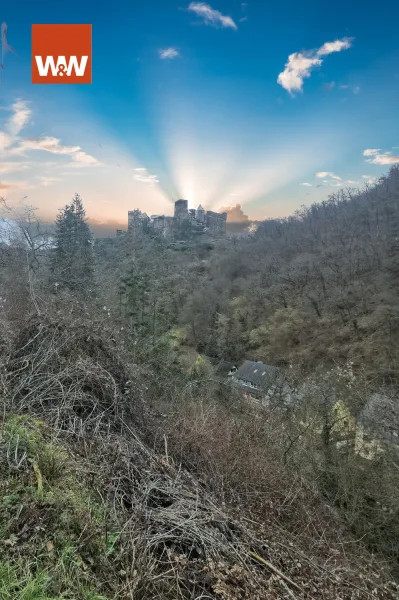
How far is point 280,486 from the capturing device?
4453 millimetres

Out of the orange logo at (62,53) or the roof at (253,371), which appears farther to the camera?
the roof at (253,371)

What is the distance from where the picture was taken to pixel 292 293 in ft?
130

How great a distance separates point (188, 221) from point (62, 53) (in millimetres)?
67017

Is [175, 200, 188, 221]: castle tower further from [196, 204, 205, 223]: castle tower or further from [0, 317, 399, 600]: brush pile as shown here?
[0, 317, 399, 600]: brush pile

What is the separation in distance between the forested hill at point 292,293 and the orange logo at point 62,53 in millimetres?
13503

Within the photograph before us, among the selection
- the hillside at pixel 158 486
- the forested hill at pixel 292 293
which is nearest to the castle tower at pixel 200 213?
the forested hill at pixel 292 293

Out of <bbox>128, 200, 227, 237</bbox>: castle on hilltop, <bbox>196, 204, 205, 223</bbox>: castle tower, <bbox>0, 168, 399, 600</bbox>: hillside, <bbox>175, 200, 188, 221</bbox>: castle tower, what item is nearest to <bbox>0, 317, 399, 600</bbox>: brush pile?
<bbox>0, 168, 399, 600</bbox>: hillside

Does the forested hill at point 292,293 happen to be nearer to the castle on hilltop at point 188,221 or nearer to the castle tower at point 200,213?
the castle on hilltop at point 188,221

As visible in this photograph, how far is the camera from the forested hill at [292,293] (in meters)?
23.2

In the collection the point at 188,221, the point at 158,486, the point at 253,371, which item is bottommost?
the point at 253,371

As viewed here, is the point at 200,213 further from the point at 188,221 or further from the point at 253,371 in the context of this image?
the point at 253,371

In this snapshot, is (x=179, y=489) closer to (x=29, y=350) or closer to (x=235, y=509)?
(x=235, y=509)

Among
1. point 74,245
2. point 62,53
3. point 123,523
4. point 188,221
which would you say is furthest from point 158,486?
point 188,221

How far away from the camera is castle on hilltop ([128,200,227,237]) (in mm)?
63481
